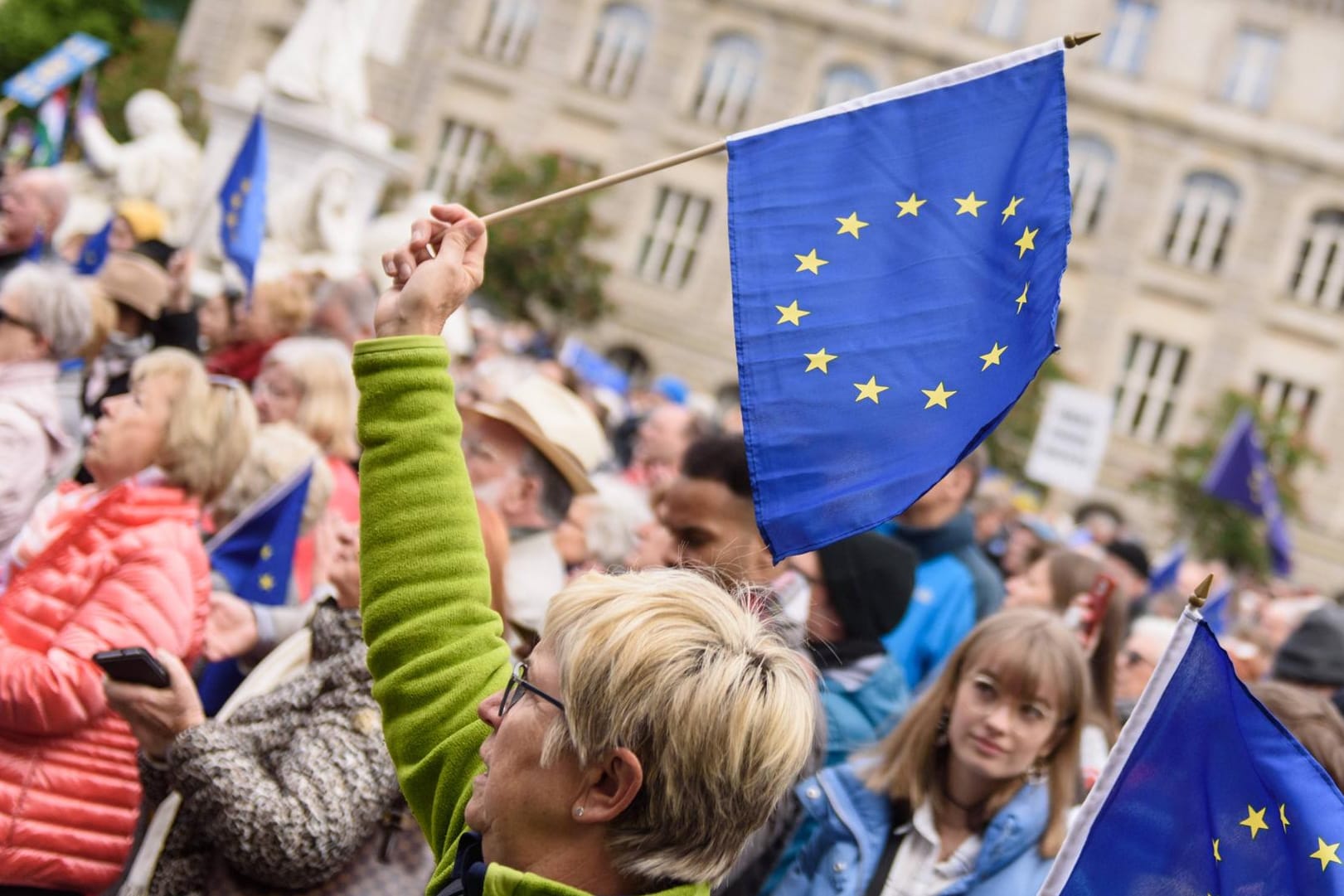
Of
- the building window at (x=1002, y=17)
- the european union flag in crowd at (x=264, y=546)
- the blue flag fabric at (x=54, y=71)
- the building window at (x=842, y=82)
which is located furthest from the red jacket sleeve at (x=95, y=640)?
the building window at (x=1002, y=17)

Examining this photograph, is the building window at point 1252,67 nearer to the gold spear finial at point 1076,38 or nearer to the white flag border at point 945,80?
the white flag border at point 945,80

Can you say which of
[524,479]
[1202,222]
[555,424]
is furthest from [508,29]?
[524,479]

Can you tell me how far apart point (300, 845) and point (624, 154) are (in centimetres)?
3095

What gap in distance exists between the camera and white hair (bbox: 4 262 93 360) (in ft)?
15.5

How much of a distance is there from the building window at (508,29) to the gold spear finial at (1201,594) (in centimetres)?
3281

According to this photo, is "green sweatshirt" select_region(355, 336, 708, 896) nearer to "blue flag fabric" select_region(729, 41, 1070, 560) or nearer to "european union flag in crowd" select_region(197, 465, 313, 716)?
"blue flag fabric" select_region(729, 41, 1070, 560)

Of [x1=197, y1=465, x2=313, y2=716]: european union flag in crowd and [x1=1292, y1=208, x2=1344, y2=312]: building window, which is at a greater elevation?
[x1=1292, y1=208, x2=1344, y2=312]: building window

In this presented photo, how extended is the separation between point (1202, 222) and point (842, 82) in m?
8.13

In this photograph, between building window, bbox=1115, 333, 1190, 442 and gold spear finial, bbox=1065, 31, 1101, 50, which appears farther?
building window, bbox=1115, 333, 1190, 442

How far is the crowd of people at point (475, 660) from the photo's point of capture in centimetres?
196

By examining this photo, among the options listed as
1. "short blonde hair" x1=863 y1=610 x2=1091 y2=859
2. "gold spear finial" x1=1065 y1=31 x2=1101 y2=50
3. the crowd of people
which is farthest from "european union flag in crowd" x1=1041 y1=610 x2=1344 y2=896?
"short blonde hair" x1=863 y1=610 x2=1091 y2=859

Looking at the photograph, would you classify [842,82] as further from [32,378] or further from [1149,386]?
[32,378]

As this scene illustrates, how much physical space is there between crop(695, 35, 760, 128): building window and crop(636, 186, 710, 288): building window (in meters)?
1.82

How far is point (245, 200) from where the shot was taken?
748 centimetres
